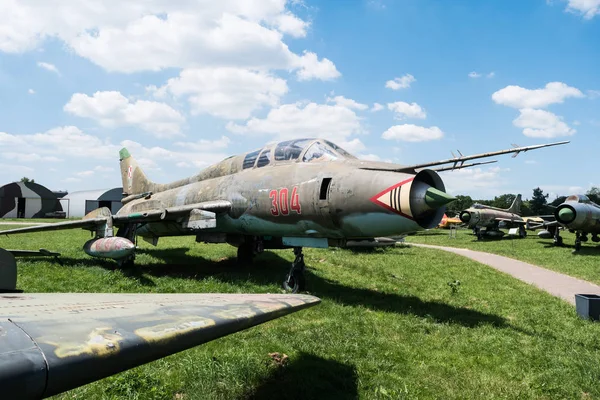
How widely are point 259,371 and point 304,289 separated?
4.32m

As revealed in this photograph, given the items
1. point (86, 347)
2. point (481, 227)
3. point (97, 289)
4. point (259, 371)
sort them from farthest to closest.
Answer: point (481, 227) → point (97, 289) → point (259, 371) → point (86, 347)

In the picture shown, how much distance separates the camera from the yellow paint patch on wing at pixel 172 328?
1.85m

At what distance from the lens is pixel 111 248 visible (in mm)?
9742

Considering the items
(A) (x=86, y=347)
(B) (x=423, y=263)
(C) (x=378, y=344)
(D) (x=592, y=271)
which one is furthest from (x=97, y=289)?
(D) (x=592, y=271)

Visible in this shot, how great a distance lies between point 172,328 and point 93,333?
0.39 metres

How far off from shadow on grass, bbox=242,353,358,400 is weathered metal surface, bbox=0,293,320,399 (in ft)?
5.24

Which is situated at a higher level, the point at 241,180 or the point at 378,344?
the point at 241,180

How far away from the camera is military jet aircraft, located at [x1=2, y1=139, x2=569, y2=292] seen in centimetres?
632

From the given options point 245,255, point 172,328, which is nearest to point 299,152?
point 245,255

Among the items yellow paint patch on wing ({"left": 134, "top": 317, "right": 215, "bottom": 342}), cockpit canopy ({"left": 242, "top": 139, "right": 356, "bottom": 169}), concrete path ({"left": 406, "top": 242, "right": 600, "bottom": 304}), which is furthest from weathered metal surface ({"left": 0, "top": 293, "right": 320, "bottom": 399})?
concrete path ({"left": 406, "top": 242, "right": 600, "bottom": 304})

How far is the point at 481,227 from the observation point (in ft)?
100

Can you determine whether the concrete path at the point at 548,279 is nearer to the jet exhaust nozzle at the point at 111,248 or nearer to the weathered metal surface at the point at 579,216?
the weathered metal surface at the point at 579,216

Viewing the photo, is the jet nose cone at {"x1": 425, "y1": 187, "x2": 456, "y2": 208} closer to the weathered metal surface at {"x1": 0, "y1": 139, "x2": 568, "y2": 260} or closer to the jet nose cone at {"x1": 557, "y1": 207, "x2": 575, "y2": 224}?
the weathered metal surface at {"x1": 0, "y1": 139, "x2": 568, "y2": 260}

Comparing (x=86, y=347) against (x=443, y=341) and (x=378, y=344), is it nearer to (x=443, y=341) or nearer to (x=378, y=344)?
(x=378, y=344)
